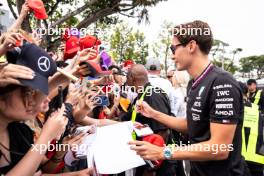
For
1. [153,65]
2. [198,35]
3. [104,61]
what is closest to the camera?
[198,35]

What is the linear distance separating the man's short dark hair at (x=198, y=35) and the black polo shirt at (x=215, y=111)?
0.16 m

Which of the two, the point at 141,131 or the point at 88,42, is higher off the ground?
the point at 88,42

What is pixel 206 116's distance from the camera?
236 centimetres

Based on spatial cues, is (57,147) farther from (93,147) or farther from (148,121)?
(148,121)

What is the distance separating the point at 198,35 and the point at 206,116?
58 centimetres

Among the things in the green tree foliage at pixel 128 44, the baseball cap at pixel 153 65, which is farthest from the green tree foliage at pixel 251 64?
the baseball cap at pixel 153 65

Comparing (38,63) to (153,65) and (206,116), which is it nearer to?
A: (206,116)

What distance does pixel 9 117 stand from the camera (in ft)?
5.62

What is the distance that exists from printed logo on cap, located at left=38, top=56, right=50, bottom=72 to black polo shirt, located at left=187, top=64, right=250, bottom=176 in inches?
42.4

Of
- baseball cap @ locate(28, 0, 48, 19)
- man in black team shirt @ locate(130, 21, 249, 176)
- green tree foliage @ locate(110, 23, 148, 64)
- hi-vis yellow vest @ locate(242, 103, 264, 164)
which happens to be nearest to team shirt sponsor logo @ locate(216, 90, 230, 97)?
man in black team shirt @ locate(130, 21, 249, 176)

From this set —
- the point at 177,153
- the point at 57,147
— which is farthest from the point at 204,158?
the point at 57,147

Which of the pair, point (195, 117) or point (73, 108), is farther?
point (73, 108)

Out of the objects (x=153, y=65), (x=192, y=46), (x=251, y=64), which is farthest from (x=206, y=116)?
(x=251, y=64)

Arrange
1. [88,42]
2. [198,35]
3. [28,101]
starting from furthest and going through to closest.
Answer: [88,42] < [198,35] < [28,101]
